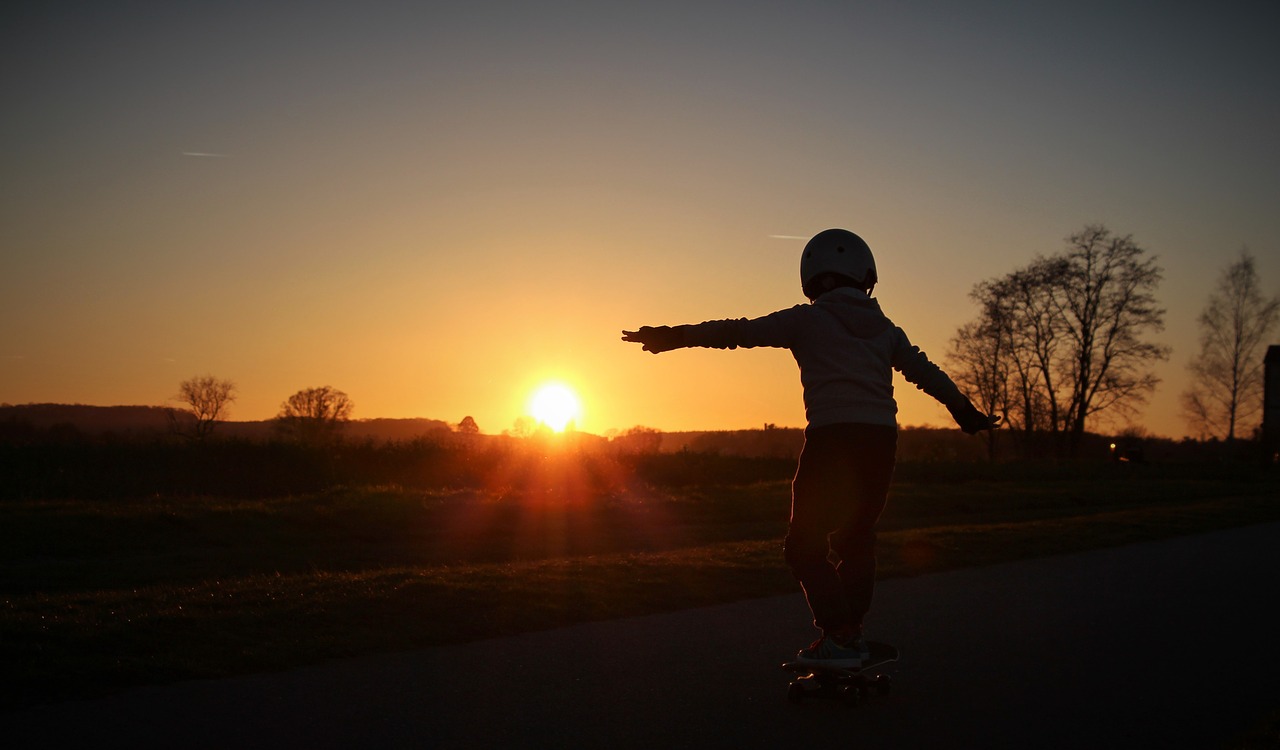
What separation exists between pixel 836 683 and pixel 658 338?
177 centimetres

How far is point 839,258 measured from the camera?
196 inches

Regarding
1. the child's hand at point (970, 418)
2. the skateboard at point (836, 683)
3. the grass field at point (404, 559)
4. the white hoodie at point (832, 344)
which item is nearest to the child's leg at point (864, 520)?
the white hoodie at point (832, 344)

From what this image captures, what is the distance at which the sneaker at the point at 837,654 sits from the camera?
455 cm

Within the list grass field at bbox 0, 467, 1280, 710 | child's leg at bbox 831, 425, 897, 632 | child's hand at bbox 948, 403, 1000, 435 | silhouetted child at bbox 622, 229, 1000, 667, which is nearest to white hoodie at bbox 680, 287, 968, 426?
silhouetted child at bbox 622, 229, 1000, 667

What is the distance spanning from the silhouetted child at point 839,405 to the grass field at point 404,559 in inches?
102

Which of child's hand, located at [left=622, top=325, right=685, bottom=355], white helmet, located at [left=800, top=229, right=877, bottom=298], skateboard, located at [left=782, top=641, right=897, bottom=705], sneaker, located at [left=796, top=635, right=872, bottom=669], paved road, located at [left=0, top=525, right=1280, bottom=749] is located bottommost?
paved road, located at [left=0, top=525, right=1280, bottom=749]

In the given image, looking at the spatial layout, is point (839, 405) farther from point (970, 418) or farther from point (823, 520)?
point (970, 418)

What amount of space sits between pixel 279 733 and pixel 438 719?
24.3 inches

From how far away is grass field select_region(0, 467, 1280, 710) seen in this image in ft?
18.9

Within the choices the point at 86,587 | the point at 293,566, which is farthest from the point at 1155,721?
the point at 293,566

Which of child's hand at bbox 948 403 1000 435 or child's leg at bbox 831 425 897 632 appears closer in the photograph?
child's leg at bbox 831 425 897 632

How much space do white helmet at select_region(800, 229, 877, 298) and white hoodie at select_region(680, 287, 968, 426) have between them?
0.11 metres

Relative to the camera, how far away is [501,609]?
730 centimetres

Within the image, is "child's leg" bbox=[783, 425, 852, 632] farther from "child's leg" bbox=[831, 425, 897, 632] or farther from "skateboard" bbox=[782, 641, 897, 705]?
"skateboard" bbox=[782, 641, 897, 705]
